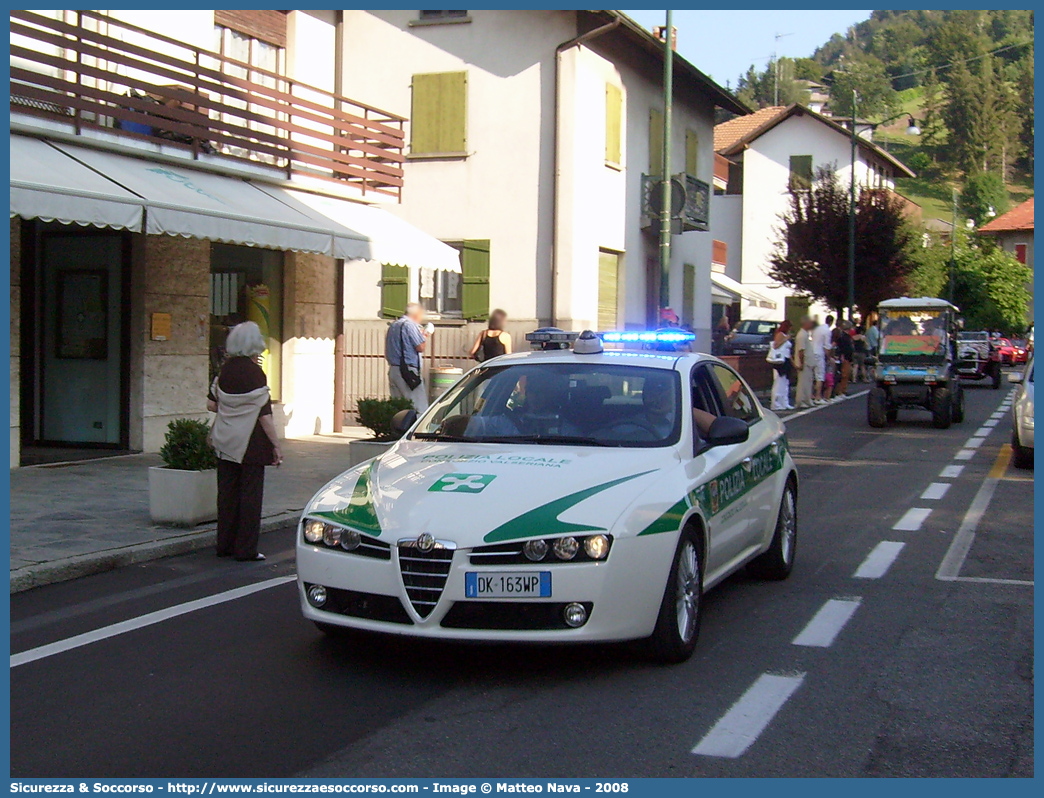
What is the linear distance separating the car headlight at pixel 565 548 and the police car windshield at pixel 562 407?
1118 millimetres

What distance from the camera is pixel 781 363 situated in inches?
924

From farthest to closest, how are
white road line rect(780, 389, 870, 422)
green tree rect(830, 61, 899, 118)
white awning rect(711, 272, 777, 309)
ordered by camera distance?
green tree rect(830, 61, 899, 118)
white awning rect(711, 272, 777, 309)
white road line rect(780, 389, 870, 422)

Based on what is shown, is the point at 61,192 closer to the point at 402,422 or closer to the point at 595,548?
the point at 402,422

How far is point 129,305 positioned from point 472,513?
10.1 metres

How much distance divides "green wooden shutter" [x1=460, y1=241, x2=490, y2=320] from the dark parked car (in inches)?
756

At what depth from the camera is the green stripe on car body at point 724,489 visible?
579 centimetres

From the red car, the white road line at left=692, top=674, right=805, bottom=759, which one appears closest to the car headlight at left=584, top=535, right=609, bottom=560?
the white road line at left=692, top=674, right=805, bottom=759

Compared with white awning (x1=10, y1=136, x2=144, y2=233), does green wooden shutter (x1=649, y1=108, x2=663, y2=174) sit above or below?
above

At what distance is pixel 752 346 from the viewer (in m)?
43.2

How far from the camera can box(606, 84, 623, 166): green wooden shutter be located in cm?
2442

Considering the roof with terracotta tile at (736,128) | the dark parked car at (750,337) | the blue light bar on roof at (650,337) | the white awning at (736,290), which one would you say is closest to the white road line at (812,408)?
the dark parked car at (750,337)

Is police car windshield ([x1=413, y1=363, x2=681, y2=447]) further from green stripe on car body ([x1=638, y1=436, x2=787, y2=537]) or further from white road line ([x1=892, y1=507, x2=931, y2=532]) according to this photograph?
white road line ([x1=892, y1=507, x2=931, y2=532])

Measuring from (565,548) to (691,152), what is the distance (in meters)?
26.3

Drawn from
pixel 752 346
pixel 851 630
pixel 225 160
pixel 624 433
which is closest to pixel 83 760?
pixel 624 433
